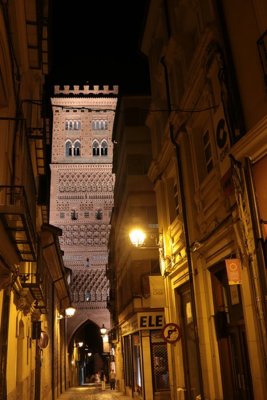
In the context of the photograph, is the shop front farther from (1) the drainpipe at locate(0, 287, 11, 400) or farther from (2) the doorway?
(1) the drainpipe at locate(0, 287, 11, 400)

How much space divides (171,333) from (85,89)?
5722cm

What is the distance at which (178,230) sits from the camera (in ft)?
46.4

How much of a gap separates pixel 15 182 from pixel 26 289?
325 cm

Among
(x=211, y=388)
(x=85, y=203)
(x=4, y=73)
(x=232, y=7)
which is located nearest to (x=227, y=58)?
(x=232, y=7)

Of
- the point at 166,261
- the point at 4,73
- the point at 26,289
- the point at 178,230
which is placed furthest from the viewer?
the point at 166,261

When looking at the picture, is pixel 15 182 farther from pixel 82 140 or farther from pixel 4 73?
pixel 82 140

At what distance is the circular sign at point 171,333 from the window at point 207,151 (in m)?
4.76

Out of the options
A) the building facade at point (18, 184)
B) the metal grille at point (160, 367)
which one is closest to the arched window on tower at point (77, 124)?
the metal grille at point (160, 367)

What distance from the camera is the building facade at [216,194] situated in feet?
26.3

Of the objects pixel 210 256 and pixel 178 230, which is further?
pixel 178 230

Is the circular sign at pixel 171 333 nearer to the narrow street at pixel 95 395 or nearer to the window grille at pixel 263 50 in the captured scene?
the window grille at pixel 263 50

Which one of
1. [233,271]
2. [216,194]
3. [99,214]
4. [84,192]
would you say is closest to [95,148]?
[84,192]

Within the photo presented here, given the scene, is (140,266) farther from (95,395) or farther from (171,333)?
(95,395)

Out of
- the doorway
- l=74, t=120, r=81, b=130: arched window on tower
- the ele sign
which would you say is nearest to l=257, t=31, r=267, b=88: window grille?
the doorway
